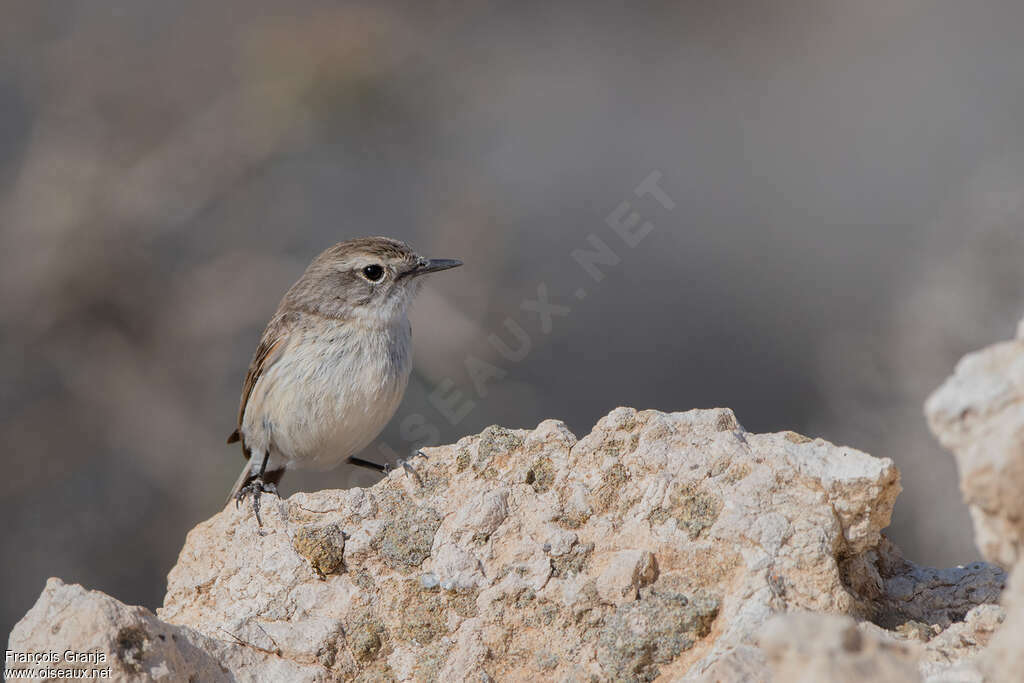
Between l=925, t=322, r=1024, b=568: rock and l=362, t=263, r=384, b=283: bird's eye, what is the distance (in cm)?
384

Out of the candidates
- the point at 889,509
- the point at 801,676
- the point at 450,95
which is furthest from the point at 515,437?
the point at 450,95

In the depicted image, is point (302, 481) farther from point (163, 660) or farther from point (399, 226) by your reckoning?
point (163, 660)

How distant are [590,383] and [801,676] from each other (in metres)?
6.38

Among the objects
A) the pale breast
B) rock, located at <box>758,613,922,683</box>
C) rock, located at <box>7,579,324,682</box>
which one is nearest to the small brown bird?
the pale breast

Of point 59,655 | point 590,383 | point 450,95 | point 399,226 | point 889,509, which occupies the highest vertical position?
point 450,95

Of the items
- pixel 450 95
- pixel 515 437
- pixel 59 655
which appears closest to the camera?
pixel 59 655

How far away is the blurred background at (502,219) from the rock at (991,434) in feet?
19.3

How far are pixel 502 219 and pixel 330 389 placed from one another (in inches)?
182

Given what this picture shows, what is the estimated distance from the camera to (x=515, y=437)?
12.8 feet

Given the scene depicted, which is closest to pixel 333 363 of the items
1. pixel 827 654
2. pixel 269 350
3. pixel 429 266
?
pixel 269 350

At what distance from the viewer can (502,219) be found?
9.74 m

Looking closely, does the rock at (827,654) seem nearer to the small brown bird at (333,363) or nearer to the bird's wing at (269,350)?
the small brown bird at (333,363)

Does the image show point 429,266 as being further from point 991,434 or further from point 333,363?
point 991,434

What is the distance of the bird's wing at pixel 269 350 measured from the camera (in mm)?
5711
